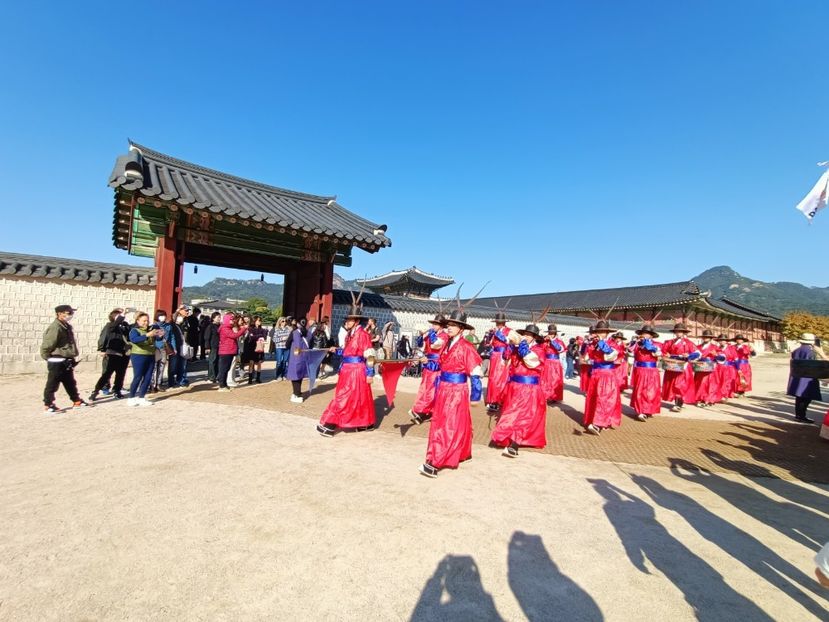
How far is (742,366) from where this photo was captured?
39.9ft

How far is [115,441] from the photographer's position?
504 cm

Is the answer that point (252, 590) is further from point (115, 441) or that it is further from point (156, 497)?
point (115, 441)

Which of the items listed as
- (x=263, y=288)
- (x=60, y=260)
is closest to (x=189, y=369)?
(x=60, y=260)

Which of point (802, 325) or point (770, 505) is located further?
point (802, 325)

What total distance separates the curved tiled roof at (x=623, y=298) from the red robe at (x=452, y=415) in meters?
25.2

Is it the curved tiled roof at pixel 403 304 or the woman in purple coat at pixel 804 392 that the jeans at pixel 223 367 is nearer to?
the curved tiled roof at pixel 403 304

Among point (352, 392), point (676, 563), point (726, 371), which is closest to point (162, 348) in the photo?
point (352, 392)

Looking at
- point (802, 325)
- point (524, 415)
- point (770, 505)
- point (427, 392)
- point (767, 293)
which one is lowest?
point (770, 505)

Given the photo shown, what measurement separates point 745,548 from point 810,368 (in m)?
1.73

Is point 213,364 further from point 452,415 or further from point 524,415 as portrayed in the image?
point 524,415

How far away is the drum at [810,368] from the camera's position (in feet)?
7.32

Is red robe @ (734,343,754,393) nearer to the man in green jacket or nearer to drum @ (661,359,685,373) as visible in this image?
drum @ (661,359,685,373)

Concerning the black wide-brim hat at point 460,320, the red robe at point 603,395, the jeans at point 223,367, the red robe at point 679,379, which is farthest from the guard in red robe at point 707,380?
the jeans at point 223,367

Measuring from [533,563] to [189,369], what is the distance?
11356mm
